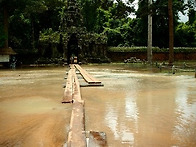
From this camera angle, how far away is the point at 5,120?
5555 millimetres

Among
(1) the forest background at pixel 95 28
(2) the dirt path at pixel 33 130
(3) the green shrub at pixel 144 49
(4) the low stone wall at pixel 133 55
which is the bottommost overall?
(2) the dirt path at pixel 33 130

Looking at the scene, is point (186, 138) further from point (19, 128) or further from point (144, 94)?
point (144, 94)

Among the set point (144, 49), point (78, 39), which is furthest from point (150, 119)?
point (144, 49)

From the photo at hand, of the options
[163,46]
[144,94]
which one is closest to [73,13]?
[163,46]

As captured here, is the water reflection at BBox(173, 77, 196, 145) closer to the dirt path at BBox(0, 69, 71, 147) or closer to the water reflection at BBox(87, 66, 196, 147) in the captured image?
the water reflection at BBox(87, 66, 196, 147)

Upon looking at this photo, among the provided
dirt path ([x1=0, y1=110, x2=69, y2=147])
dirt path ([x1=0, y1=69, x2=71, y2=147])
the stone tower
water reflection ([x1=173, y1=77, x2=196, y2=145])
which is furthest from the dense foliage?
dirt path ([x1=0, y1=110, x2=69, y2=147])

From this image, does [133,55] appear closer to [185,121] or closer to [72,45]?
[72,45]

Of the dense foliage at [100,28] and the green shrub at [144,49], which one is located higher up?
the dense foliage at [100,28]

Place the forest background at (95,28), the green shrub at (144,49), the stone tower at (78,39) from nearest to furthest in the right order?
the stone tower at (78,39), the forest background at (95,28), the green shrub at (144,49)

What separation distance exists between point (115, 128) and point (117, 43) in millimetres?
37145

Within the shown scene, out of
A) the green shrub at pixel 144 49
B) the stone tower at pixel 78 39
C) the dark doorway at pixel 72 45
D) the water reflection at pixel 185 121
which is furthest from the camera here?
the green shrub at pixel 144 49

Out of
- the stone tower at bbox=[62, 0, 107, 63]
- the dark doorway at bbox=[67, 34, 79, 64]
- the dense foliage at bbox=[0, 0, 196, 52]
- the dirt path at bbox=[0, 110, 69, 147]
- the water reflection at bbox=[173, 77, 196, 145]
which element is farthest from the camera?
Answer: the dense foliage at bbox=[0, 0, 196, 52]

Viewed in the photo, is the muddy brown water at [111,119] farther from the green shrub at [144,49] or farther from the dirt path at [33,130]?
the green shrub at [144,49]

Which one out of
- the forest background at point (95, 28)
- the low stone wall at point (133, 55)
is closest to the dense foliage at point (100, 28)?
the forest background at point (95, 28)
